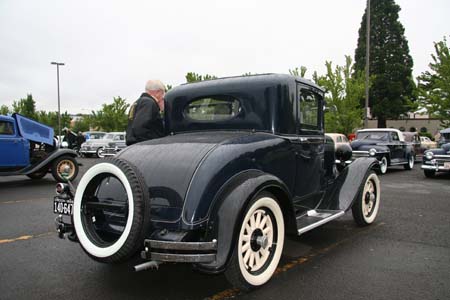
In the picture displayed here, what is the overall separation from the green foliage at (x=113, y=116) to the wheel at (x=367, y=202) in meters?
38.8

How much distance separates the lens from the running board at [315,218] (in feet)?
11.9

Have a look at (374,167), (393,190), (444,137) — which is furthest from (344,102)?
(374,167)

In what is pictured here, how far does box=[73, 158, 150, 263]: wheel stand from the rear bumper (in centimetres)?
14

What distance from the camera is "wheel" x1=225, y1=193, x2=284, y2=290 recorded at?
9.32 feet

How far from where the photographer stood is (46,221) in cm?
564

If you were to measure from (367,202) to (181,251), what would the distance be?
11.5 ft

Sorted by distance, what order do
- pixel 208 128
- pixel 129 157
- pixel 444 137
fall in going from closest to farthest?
pixel 129 157 < pixel 208 128 < pixel 444 137

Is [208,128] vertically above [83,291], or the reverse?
[208,128]

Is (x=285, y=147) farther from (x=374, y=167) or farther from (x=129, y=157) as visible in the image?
(x=374, y=167)

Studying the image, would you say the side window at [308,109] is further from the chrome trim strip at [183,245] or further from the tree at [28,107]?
the tree at [28,107]

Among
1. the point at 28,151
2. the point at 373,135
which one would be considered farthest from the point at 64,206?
the point at 373,135

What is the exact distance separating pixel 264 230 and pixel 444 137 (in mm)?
12202

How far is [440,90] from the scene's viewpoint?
22.7 meters

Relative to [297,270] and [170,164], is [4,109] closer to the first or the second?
[170,164]
